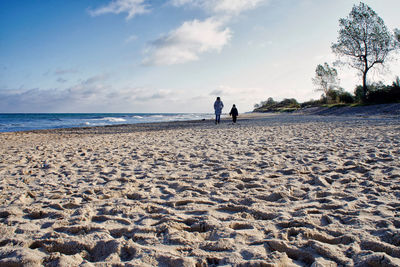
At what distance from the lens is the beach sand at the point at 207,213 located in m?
1.90

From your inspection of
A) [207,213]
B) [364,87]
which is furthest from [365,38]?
[207,213]

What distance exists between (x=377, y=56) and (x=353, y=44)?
9.44ft

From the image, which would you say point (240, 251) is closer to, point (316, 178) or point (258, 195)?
point (258, 195)

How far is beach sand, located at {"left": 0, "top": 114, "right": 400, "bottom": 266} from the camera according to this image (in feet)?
6.24

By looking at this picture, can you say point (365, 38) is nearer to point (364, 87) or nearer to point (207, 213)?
point (364, 87)

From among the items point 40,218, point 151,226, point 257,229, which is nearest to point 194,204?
point 151,226

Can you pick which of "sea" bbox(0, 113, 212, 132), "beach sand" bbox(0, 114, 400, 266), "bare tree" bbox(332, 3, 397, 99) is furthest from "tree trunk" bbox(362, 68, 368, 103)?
"beach sand" bbox(0, 114, 400, 266)

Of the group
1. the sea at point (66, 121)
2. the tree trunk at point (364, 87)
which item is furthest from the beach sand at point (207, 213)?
the tree trunk at point (364, 87)

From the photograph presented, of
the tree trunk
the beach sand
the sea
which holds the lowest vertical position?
the beach sand

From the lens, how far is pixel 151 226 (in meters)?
2.42

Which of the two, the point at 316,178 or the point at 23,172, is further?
the point at 23,172

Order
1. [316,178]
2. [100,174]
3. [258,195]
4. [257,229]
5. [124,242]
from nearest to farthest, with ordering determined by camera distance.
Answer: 1. [124,242]
2. [257,229]
3. [258,195]
4. [316,178]
5. [100,174]

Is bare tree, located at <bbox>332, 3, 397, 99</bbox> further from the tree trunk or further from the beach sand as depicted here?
the beach sand

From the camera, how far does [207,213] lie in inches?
106
